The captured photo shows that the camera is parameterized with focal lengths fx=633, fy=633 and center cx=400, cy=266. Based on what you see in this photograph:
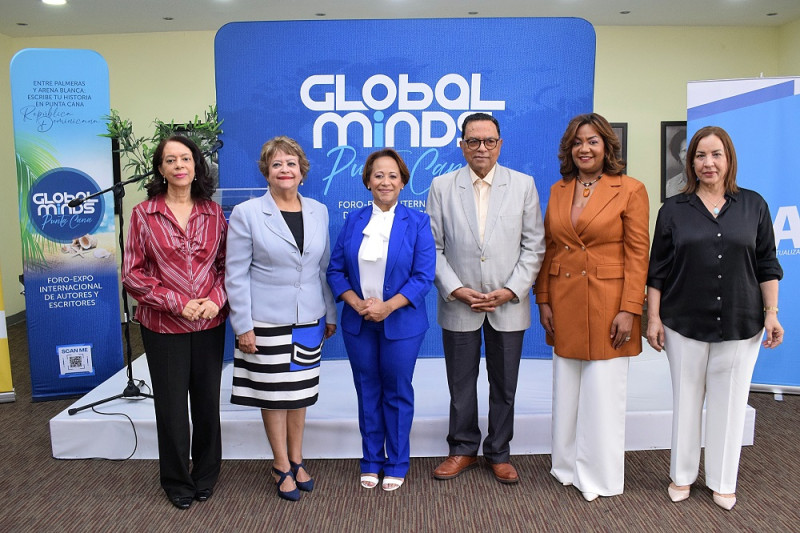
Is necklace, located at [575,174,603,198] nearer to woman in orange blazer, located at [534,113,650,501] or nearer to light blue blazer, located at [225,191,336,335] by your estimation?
woman in orange blazer, located at [534,113,650,501]

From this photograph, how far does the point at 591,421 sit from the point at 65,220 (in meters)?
3.64

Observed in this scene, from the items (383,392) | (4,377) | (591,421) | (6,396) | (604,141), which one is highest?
(604,141)

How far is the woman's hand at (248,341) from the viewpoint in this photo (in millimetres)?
2715

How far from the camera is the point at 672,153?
295 inches

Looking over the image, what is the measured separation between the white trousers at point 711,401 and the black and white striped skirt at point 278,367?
160 cm

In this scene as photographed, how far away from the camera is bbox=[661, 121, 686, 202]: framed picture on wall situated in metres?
7.45

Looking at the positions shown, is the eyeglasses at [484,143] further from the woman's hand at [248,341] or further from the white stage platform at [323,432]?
the white stage platform at [323,432]

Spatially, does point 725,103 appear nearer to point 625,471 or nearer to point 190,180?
point 625,471

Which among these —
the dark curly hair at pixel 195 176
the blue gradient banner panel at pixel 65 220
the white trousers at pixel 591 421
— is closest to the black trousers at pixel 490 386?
the white trousers at pixel 591 421

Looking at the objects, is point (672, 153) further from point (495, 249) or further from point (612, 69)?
point (495, 249)

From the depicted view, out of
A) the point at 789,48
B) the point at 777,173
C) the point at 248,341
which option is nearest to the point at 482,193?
the point at 248,341

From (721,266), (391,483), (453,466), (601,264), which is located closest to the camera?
(721,266)

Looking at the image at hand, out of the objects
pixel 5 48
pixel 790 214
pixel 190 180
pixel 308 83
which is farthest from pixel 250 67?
pixel 5 48

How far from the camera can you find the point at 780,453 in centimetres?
339
